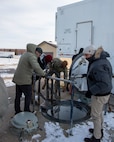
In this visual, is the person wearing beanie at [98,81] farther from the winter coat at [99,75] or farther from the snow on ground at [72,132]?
the snow on ground at [72,132]

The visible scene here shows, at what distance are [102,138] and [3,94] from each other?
6.69ft

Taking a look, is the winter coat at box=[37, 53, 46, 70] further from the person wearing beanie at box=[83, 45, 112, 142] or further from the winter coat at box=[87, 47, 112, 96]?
the winter coat at box=[87, 47, 112, 96]

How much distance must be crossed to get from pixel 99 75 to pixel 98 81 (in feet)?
0.33

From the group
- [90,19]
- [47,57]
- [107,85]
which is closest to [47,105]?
[47,57]

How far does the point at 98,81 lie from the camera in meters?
3.25

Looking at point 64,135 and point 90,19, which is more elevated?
point 90,19

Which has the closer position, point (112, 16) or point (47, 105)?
point (47, 105)

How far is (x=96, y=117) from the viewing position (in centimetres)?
343

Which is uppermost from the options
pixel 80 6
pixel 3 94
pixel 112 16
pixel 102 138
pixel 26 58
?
pixel 80 6

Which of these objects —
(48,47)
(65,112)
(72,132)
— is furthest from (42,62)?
(48,47)

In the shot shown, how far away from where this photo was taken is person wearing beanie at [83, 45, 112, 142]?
10.6 ft

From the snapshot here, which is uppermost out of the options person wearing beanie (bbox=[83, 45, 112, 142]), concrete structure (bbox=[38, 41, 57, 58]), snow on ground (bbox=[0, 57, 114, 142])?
concrete structure (bbox=[38, 41, 57, 58])

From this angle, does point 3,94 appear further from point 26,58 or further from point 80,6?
point 80,6

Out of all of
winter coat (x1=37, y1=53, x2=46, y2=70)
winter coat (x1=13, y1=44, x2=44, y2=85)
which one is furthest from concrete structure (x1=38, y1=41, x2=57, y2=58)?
winter coat (x1=13, y1=44, x2=44, y2=85)
